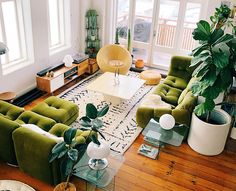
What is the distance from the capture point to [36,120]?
166 inches

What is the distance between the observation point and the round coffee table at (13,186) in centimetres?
353

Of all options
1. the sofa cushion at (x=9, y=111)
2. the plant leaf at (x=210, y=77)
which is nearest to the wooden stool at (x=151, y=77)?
the plant leaf at (x=210, y=77)

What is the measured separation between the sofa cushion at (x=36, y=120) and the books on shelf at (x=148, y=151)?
1.47m

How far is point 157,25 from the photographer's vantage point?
23.1 feet

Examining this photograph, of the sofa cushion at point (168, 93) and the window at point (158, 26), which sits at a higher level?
the window at point (158, 26)

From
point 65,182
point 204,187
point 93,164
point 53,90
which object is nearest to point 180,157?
point 204,187

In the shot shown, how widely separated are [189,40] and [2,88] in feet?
14.8

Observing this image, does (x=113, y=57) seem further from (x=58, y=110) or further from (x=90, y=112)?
(x=90, y=112)

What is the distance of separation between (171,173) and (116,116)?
1716 millimetres

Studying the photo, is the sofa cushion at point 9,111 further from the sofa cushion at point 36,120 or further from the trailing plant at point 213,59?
the trailing plant at point 213,59

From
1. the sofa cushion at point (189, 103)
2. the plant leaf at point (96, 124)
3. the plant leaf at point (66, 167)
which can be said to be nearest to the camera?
the plant leaf at point (96, 124)

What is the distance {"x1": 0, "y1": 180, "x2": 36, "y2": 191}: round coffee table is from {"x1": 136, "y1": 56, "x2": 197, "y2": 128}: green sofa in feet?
7.08

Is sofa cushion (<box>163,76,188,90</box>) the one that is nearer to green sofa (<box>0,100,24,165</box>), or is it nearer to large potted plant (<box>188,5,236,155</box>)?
large potted plant (<box>188,5,236,155</box>)

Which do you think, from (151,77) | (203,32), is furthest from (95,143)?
(151,77)
